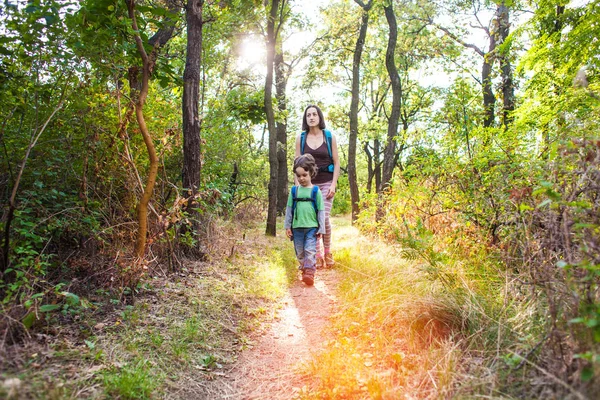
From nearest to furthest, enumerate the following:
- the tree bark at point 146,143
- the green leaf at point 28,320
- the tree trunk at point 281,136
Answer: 1. the green leaf at point 28,320
2. the tree bark at point 146,143
3. the tree trunk at point 281,136

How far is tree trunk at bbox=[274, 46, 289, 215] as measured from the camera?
39.9 ft

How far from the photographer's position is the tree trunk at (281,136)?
1216cm

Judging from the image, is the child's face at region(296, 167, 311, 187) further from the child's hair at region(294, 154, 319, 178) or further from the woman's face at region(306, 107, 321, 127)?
the woman's face at region(306, 107, 321, 127)

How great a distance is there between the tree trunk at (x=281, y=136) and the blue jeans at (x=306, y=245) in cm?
738

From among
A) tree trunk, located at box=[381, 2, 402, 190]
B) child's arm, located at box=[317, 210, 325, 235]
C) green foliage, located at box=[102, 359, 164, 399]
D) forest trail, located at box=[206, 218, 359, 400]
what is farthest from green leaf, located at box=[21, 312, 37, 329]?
tree trunk, located at box=[381, 2, 402, 190]

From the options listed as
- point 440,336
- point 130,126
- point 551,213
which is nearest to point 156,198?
point 130,126

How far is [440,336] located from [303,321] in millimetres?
1413

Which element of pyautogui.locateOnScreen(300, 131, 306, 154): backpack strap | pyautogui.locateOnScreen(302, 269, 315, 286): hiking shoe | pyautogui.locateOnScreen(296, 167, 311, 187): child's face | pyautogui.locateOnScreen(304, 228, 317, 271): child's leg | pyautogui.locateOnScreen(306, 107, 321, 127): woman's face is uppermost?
pyautogui.locateOnScreen(306, 107, 321, 127): woman's face

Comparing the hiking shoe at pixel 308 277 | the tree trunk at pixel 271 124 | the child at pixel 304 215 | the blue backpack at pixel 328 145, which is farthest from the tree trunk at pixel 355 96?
the hiking shoe at pixel 308 277

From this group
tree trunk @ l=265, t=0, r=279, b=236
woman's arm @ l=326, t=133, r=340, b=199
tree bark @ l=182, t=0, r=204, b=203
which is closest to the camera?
tree bark @ l=182, t=0, r=204, b=203

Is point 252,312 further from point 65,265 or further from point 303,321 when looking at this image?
point 65,265

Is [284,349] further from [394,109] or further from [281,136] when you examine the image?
[281,136]

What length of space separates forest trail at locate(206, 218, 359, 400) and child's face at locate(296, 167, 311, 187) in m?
1.41

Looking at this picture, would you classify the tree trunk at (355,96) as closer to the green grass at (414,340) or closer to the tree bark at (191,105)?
the tree bark at (191,105)
